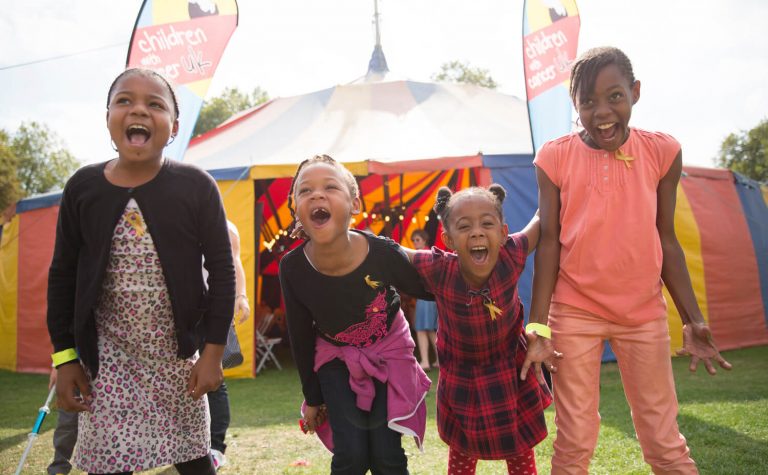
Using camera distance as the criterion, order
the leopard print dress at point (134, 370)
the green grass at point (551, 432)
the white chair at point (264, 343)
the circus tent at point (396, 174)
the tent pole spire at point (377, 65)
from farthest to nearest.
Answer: the tent pole spire at point (377, 65), the white chair at point (264, 343), the circus tent at point (396, 174), the green grass at point (551, 432), the leopard print dress at point (134, 370)

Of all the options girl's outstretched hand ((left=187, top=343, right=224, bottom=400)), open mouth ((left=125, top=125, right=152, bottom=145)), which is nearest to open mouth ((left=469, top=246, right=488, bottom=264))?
girl's outstretched hand ((left=187, top=343, right=224, bottom=400))

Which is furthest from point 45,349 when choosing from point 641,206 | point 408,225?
point 641,206

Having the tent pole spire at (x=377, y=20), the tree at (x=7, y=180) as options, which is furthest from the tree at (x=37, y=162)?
the tent pole spire at (x=377, y=20)

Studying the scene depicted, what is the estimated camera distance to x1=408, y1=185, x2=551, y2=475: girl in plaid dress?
2244 millimetres

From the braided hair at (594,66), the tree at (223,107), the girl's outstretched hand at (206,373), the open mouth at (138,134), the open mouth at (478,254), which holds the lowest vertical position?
the girl's outstretched hand at (206,373)

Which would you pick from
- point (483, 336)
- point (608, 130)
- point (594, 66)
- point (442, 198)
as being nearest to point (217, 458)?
point (483, 336)

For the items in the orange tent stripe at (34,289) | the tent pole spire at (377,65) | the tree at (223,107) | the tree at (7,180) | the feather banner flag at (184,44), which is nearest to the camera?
the feather banner flag at (184,44)

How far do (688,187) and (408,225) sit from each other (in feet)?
15.2

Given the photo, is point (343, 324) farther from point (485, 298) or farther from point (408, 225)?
point (408, 225)

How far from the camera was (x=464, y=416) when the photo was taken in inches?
89.9

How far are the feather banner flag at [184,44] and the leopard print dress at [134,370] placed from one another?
3759 mm

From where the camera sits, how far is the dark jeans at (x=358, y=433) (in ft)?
7.11

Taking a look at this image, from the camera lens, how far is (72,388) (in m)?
2.01

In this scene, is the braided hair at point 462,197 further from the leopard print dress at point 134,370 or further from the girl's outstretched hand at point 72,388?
the girl's outstretched hand at point 72,388
